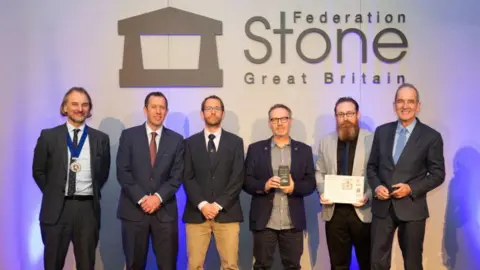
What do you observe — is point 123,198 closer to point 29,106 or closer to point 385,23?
point 29,106

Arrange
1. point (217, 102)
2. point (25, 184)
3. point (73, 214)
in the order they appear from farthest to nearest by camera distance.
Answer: point (25, 184), point (217, 102), point (73, 214)

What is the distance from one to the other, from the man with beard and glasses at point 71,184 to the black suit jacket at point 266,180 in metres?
1.38

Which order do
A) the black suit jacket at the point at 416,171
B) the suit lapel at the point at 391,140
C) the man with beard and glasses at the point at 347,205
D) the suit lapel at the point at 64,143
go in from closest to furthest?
the black suit jacket at the point at 416,171
the suit lapel at the point at 391,140
the suit lapel at the point at 64,143
the man with beard and glasses at the point at 347,205

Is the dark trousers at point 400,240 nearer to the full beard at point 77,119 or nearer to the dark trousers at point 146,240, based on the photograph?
the dark trousers at point 146,240

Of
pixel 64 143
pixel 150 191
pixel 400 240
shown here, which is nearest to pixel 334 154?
pixel 400 240

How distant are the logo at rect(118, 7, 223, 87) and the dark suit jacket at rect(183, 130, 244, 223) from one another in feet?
3.65

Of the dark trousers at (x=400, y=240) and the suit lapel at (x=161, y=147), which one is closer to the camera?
the dark trousers at (x=400, y=240)

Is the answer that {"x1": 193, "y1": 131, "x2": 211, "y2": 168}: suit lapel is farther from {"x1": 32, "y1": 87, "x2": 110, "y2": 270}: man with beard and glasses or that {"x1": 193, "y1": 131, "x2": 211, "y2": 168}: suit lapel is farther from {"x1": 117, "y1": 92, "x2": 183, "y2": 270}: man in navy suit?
{"x1": 32, "y1": 87, "x2": 110, "y2": 270}: man with beard and glasses

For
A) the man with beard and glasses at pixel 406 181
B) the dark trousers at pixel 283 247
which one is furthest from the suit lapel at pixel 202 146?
the man with beard and glasses at pixel 406 181

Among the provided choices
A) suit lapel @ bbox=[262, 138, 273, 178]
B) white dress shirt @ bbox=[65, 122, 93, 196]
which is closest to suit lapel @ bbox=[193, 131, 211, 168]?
suit lapel @ bbox=[262, 138, 273, 178]

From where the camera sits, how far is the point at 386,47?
5535mm

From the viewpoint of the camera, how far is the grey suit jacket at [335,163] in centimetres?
448

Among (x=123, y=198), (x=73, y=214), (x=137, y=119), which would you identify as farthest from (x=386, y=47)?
(x=73, y=214)

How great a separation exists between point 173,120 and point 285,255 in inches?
77.1
